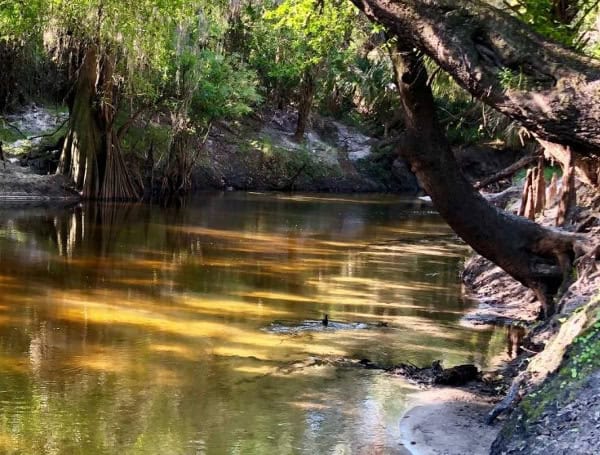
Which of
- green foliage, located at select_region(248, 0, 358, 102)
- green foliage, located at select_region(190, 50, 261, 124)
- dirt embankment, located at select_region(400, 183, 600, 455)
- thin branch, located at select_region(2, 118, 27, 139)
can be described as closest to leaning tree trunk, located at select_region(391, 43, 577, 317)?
dirt embankment, located at select_region(400, 183, 600, 455)

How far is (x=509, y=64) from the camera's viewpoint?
17.2 feet

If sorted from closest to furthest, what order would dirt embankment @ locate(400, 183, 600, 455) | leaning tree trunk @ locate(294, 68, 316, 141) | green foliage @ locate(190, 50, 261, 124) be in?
dirt embankment @ locate(400, 183, 600, 455) → green foliage @ locate(190, 50, 261, 124) → leaning tree trunk @ locate(294, 68, 316, 141)

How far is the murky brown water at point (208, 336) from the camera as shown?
627cm

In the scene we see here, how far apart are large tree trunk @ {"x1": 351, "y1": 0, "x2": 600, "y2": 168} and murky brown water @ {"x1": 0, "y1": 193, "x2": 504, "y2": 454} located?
9.33ft

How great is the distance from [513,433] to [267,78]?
33.9m

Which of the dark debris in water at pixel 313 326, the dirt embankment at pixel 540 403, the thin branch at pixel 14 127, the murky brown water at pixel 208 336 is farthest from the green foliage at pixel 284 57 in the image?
the dirt embankment at pixel 540 403

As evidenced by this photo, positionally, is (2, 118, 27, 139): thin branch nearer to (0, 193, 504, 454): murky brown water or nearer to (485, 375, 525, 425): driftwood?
(0, 193, 504, 454): murky brown water

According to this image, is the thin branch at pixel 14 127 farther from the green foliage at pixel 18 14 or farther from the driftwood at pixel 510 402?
the driftwood at pixel 510 402

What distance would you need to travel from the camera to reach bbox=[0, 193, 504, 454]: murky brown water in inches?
247

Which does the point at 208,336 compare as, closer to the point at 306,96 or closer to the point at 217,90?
the point at 217,90

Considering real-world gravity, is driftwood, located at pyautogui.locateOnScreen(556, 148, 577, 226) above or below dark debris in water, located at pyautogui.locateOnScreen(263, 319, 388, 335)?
above

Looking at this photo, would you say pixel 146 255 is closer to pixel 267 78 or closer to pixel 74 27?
pixel 74 27

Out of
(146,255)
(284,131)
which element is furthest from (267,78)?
(146,255)

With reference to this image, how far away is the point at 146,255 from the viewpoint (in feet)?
50.7
